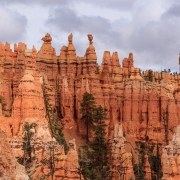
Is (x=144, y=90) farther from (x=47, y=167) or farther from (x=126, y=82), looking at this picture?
(x=47, y=167)

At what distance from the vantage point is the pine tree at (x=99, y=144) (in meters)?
47.9

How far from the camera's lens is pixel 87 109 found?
54688 millimetres

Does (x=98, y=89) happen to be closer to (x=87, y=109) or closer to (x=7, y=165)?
(x=87, y=109)

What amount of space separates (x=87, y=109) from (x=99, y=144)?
4.83m

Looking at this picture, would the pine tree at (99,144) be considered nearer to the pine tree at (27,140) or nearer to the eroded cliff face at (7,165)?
the pine tree at (27,140)

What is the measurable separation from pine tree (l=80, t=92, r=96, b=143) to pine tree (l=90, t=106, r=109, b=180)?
82 cm

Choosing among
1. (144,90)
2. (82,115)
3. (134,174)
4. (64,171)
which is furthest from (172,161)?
(144,90)

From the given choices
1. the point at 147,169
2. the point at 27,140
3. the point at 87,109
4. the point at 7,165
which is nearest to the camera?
the point at 7,165

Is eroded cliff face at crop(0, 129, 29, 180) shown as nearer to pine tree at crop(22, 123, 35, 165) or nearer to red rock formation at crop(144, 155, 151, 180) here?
pine tree at crop(22, 123, 35, 165)

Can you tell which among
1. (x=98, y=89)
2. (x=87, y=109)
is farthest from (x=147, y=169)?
(x=98, y=89)

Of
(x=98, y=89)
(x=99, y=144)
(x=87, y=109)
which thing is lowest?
(x=99, y=144)

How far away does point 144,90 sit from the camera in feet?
198

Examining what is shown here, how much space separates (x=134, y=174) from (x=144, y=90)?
1577cm

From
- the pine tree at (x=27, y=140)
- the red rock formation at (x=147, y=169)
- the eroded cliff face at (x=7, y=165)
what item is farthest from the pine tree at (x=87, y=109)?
the eroded cliff face at (x=7, y=165)
